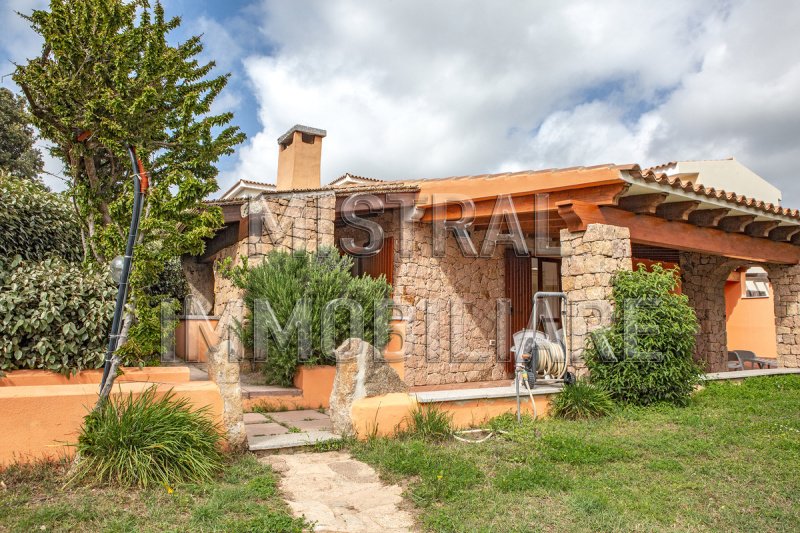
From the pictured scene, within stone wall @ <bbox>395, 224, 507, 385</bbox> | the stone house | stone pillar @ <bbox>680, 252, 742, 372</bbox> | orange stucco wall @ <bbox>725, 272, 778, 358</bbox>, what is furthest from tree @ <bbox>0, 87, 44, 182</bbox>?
orange stucco wall @ <bbox>725, 272, 778, 358</bbox>

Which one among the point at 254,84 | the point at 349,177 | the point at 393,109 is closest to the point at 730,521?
the point at 393,109

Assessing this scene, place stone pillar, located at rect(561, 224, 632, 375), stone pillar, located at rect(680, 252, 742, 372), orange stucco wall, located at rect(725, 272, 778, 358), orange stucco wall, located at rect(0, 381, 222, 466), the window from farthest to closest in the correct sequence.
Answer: the window, orange stucco wall, located at rect(725, 272, 778, 358), stone pillar, located at rect(680, 252, 742, 372), stone pillar, located at rect(561, 224, 632, 375), orange stucco wall, located at rect(0, 381, 222, 466)

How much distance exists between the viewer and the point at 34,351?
5.50 m

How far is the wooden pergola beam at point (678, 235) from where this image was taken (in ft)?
25.4

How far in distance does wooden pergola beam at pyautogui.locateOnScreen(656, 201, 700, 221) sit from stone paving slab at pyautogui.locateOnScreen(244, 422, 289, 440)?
21.1 ft

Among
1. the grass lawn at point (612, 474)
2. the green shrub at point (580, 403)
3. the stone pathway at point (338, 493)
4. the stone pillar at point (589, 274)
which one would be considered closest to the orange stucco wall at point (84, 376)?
the stone pathway at point (338, 493)

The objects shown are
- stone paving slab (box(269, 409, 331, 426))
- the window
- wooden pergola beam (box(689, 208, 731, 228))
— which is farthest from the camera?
the window

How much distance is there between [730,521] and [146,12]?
7.77m

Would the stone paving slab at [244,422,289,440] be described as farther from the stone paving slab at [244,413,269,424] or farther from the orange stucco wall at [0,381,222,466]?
the orange stucco wall at [0,381,222,466]

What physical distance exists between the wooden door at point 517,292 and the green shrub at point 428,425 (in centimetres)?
556

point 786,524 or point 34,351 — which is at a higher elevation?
point 34,351

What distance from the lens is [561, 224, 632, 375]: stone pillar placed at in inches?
298

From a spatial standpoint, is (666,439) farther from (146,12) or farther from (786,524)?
(146,12)

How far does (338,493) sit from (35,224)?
17.9 feet
